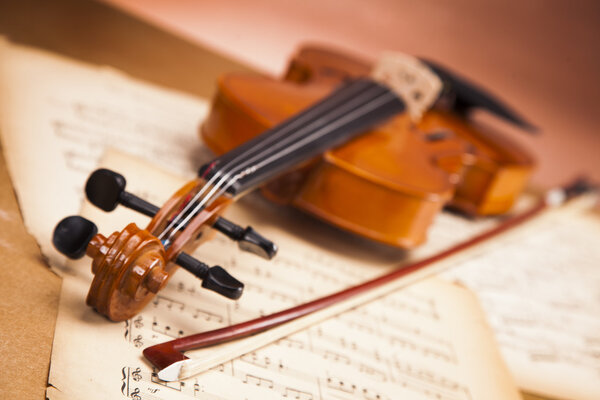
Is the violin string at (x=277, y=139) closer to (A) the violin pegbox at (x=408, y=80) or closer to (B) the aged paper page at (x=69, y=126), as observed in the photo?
(A) the violin pegbox at (x=408, y=80)

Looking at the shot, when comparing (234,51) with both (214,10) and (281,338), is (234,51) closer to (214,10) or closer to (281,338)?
(214,10)

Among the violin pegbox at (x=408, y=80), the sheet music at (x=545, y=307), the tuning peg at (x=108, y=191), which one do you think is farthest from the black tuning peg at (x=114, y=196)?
the violin pegbox at (x=408, y=80)

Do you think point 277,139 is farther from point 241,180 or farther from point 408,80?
point 408,80

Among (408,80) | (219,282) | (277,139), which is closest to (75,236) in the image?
(219,282)

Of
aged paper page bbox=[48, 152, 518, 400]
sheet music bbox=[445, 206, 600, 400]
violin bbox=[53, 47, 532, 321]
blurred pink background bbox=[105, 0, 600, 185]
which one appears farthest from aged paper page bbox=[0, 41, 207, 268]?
blurred pink background bbox=[105, 0, 600, 185]

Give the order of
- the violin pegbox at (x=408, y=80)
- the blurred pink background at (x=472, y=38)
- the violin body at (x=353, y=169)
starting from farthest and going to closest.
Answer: the blurred pink background at (x=472, y=38) → the violin pegbox at (x=408, y=80) → the violin body at (x=353, y=169)

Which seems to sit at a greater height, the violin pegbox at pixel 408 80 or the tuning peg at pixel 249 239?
the violin pegbox at pixel 408 80
